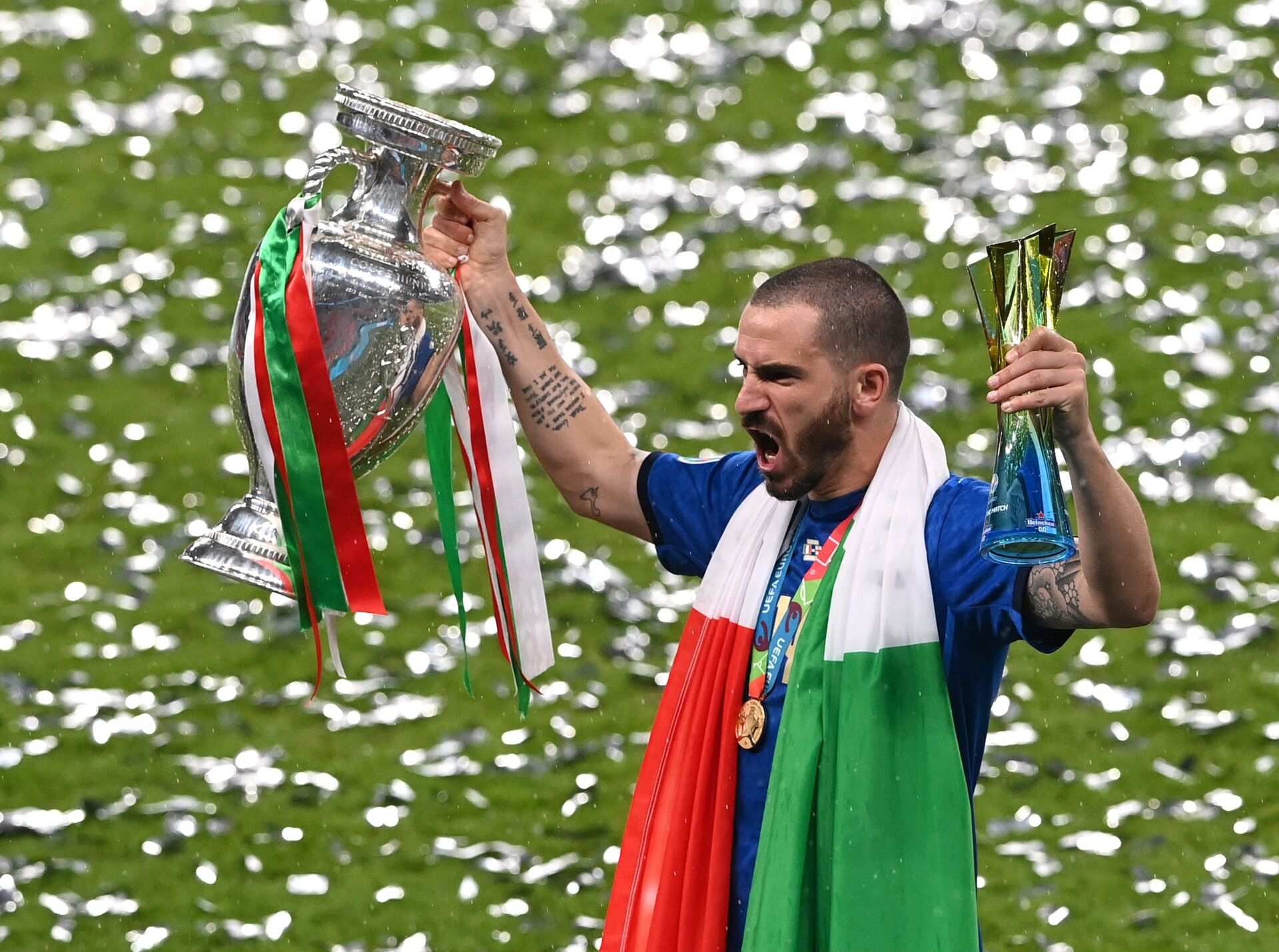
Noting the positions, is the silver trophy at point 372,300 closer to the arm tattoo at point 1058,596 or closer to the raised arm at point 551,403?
the raised arm at point 551,403

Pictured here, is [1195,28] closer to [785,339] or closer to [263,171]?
[263,171]

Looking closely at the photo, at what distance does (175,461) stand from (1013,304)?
502cm

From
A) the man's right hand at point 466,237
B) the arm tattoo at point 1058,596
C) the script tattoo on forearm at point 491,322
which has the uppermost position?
the man's right hand at point 466,237

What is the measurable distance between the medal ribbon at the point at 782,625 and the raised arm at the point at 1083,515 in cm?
44

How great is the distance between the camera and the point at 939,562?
298cm

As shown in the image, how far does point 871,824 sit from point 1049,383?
76 centimetres

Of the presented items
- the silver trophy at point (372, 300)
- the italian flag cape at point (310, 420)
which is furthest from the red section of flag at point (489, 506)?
the silver trophy at point (372, 300)

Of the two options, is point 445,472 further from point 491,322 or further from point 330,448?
point 330,448

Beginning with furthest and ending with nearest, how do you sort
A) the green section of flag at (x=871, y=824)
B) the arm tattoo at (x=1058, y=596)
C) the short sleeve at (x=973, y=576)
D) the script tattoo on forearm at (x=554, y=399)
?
the script tattoo on forearm at (x=554, y=399) → the green section of flag at (x=871, y=824) → the short sleeve at (x=973, y=576) → the arm tattoo at (x=1058, y=596)

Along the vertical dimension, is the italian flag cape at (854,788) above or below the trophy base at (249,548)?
below

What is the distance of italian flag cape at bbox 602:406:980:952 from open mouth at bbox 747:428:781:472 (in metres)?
0.16

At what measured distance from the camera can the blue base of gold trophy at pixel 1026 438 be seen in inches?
101

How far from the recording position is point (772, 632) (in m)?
3.13

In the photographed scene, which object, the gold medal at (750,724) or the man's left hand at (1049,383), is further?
the gold medal at (750,724)
